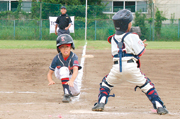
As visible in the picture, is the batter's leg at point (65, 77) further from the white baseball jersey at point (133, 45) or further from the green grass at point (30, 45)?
the green grass at point (30, 45)

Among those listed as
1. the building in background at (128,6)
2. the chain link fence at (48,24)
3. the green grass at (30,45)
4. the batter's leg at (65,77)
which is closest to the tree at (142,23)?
the chain link fence at (48,24)

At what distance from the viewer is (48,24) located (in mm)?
28250

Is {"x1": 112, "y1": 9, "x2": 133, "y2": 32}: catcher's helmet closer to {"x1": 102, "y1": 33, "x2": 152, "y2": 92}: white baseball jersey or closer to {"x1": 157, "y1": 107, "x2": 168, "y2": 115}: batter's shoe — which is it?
{"x1": 102, "y1": 33, "x2": 152, "y2": 92}: white baseball jersey

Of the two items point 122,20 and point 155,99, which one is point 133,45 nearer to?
point 122,20

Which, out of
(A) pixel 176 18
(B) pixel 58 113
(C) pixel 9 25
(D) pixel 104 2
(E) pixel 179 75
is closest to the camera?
(B) pixel 58 113

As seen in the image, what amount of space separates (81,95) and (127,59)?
1755 mm

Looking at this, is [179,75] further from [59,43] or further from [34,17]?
[34,17]

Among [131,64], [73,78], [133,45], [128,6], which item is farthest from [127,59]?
[128,6]

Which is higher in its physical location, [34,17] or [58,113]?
[34,17]

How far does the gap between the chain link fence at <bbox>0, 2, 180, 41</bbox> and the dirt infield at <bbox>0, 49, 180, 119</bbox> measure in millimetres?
18832

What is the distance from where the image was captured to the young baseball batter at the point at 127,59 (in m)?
4.07

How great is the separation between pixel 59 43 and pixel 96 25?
24494 mm

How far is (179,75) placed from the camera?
8.05 metres

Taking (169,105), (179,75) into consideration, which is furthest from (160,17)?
(169,105)
